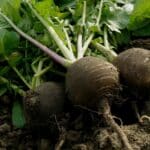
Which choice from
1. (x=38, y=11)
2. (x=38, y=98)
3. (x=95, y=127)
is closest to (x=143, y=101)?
(x=95, y=127)

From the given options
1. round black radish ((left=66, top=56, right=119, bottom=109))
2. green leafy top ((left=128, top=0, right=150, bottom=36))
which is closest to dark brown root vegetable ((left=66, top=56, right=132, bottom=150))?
round black radish ((left=66, top=56, right=119, bottom=109))

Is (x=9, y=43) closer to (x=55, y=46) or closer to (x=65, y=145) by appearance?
(x=55, y=46)

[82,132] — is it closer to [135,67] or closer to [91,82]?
[91,82]

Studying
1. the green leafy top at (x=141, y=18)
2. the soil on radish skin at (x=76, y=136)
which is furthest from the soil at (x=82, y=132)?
the green leafy top at (x=141, y=18)

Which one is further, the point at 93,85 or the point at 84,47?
the point at 84,47

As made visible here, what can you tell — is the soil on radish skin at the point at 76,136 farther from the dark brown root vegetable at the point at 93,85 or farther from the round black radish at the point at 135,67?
the round black radish at the point at 135,67

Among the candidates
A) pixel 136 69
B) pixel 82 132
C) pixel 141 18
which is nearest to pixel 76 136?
pixel 82 132
